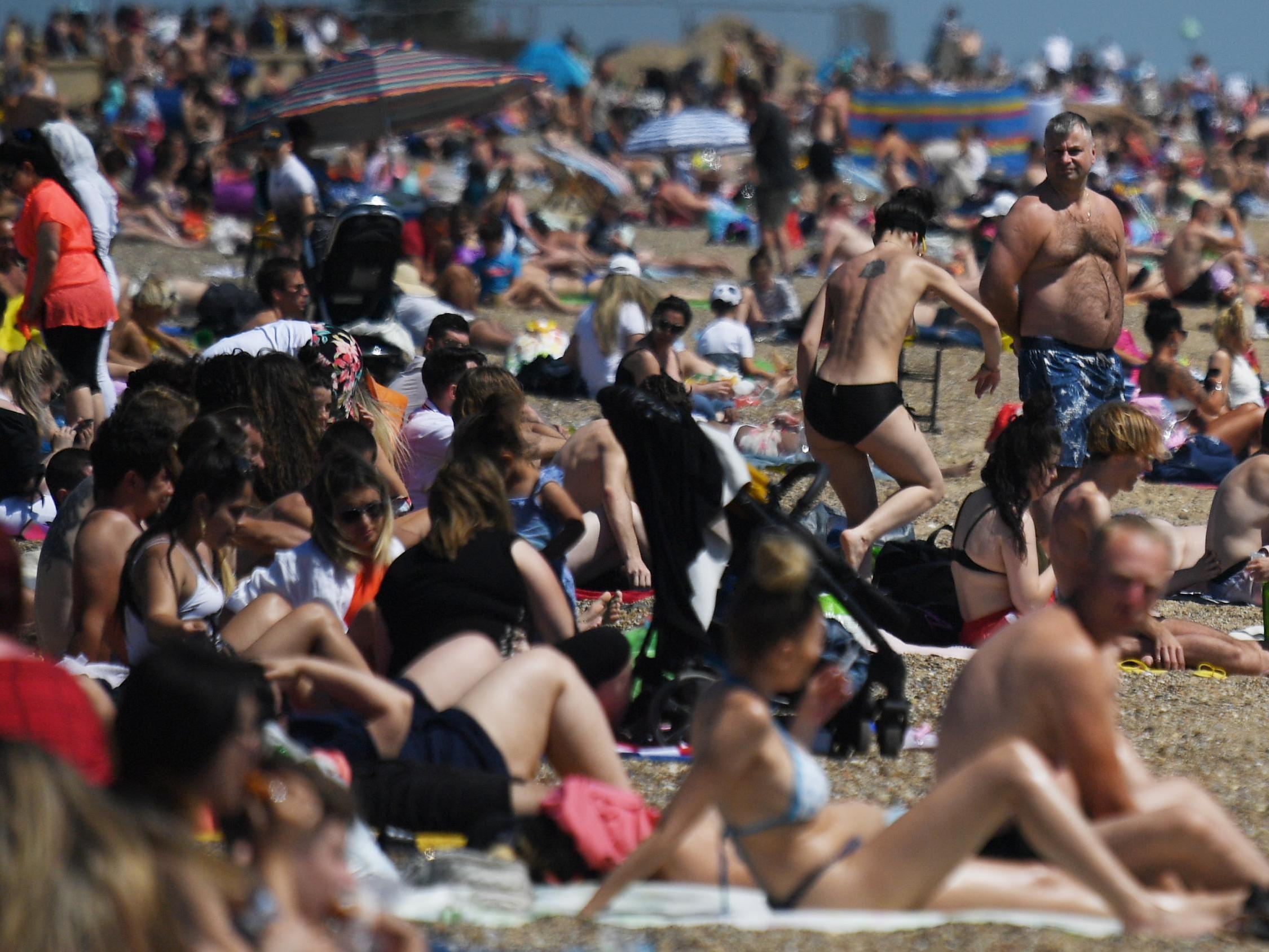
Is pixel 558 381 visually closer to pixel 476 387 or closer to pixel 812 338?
pixel 812 338

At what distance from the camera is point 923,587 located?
623cm

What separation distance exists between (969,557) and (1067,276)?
4.87ft

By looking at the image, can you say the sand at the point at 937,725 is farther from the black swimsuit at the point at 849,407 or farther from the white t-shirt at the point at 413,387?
the white t-shirt at the point at 413,387

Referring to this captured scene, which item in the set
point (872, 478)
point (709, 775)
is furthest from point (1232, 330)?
point (709, 775)

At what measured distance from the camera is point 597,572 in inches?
250

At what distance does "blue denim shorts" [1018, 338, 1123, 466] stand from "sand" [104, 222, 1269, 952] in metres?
0.83

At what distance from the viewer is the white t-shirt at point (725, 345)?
10.8 meters

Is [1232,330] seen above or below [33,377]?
below

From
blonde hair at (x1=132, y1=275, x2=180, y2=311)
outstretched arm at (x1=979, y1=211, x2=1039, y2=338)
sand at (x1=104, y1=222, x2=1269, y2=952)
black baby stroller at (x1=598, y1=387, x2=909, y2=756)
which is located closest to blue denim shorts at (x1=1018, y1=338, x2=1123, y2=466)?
outstretched arm at (x1=979, y1=211, x2=1039, y2=338)

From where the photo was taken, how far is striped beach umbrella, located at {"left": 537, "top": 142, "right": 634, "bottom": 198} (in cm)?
1845

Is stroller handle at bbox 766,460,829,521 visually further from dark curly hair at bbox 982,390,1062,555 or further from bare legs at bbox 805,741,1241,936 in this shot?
bare legs at bbox 805,741,1241,936

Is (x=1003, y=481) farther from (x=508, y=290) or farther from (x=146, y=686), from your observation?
(x=508, y=290)

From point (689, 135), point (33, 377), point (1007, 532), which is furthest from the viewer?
point (689, 135)

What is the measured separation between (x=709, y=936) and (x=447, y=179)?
1924 centimetres
